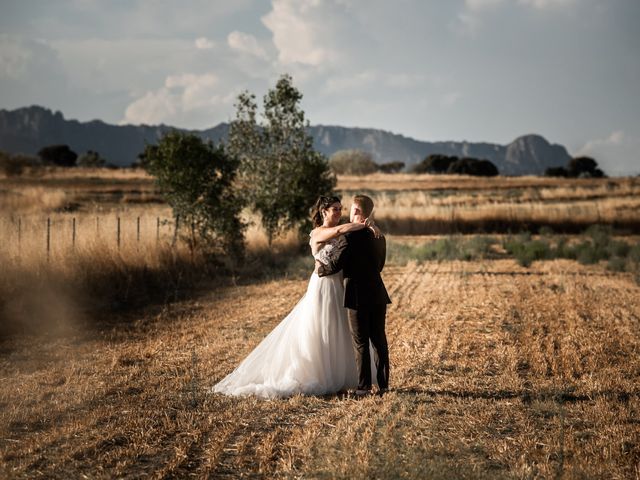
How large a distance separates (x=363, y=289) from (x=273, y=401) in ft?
4.88

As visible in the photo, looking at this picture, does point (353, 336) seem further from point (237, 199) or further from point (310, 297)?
point (237, 199)

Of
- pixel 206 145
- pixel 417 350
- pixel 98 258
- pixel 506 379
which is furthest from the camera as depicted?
pixel 206 145

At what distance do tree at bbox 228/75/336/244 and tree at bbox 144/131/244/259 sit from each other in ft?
7.98

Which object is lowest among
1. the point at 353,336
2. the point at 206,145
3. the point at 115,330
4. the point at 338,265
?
the point at 115,330

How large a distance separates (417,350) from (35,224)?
9730 mm

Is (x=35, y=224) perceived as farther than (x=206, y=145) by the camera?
No

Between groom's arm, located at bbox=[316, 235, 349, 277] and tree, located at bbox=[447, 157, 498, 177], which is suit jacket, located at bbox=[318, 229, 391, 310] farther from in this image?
tree, located at bbox=[447, 157, 498, 177]

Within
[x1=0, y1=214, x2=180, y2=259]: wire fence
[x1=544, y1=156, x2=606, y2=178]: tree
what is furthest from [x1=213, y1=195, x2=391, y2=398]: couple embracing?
[x1=544, y1=156, x2=606, y2=178]: tree

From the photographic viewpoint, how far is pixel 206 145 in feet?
52.8

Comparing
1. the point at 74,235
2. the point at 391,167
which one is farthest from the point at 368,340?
the point at 391,167

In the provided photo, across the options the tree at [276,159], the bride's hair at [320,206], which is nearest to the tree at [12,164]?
the tree at [276,159]

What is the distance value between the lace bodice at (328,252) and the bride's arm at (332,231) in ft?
0.29

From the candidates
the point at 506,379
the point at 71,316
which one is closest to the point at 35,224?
the point at 71,316

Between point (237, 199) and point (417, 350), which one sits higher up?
point (237, 199)
